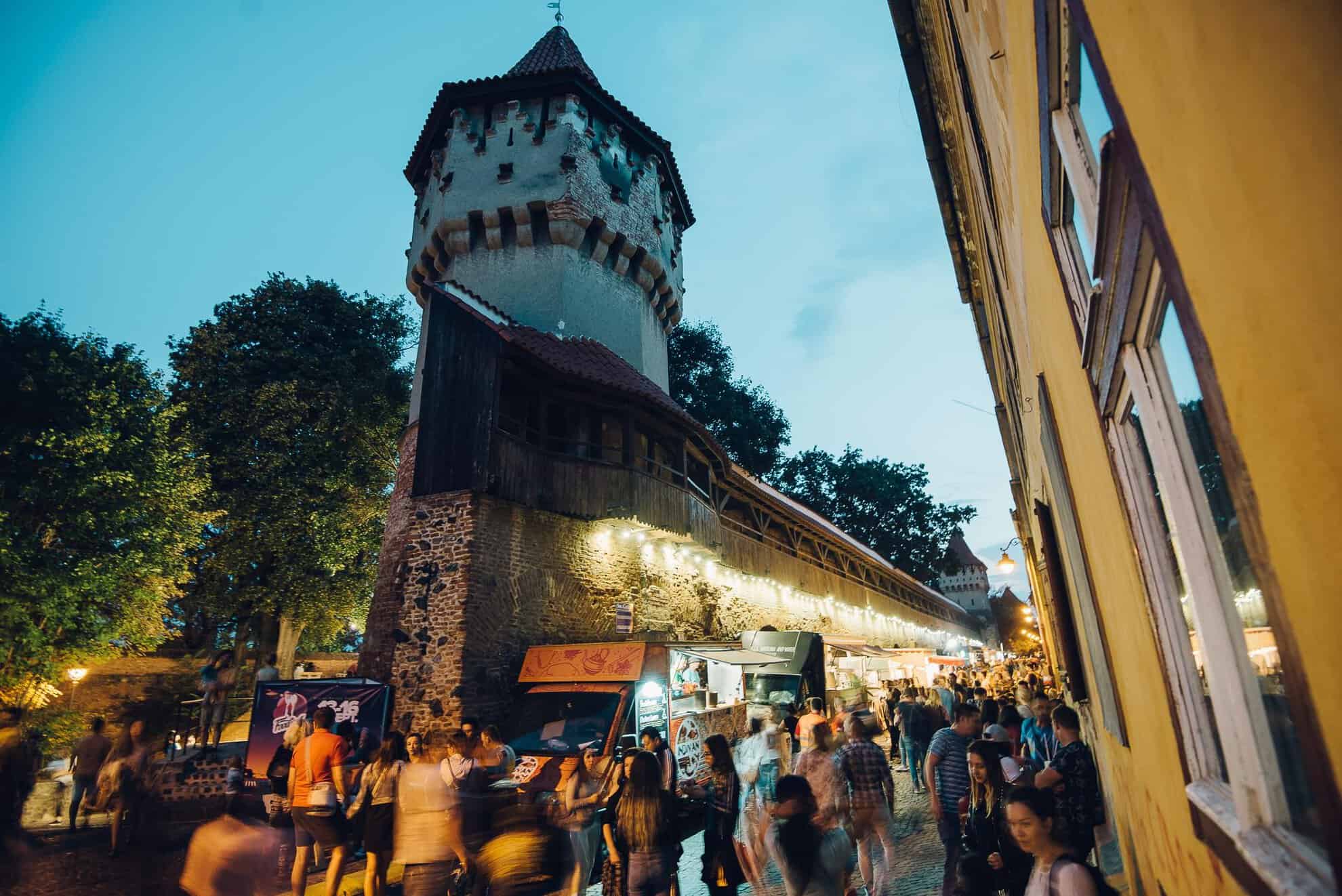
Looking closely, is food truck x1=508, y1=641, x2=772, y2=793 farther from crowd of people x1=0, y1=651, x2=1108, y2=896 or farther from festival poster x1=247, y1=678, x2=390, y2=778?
festival poster x1=247, y1=678, x2=390, y2=778

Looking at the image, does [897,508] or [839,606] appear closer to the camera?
[839,606]

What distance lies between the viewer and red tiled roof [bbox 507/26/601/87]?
766 inches

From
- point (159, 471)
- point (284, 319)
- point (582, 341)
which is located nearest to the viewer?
point (159, 471)

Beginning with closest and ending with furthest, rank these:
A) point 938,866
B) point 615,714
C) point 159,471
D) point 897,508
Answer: point 938,866, point 615,714, point 159,471, point 897,508

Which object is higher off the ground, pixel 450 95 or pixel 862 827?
pixel 450 95

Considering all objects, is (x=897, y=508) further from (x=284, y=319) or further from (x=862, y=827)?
(x=862, y=827)

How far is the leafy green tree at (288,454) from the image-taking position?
18.6 meters

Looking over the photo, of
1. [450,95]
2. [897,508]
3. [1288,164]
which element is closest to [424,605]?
[1288,164]

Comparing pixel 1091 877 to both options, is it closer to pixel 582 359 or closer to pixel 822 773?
pixel 822 773

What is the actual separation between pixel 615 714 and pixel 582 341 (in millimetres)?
10217

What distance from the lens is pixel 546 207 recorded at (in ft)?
59.0

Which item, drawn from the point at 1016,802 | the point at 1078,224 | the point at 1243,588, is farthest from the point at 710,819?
the point at 1078,224

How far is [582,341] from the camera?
57.2ft

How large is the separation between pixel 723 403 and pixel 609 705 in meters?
24.7
